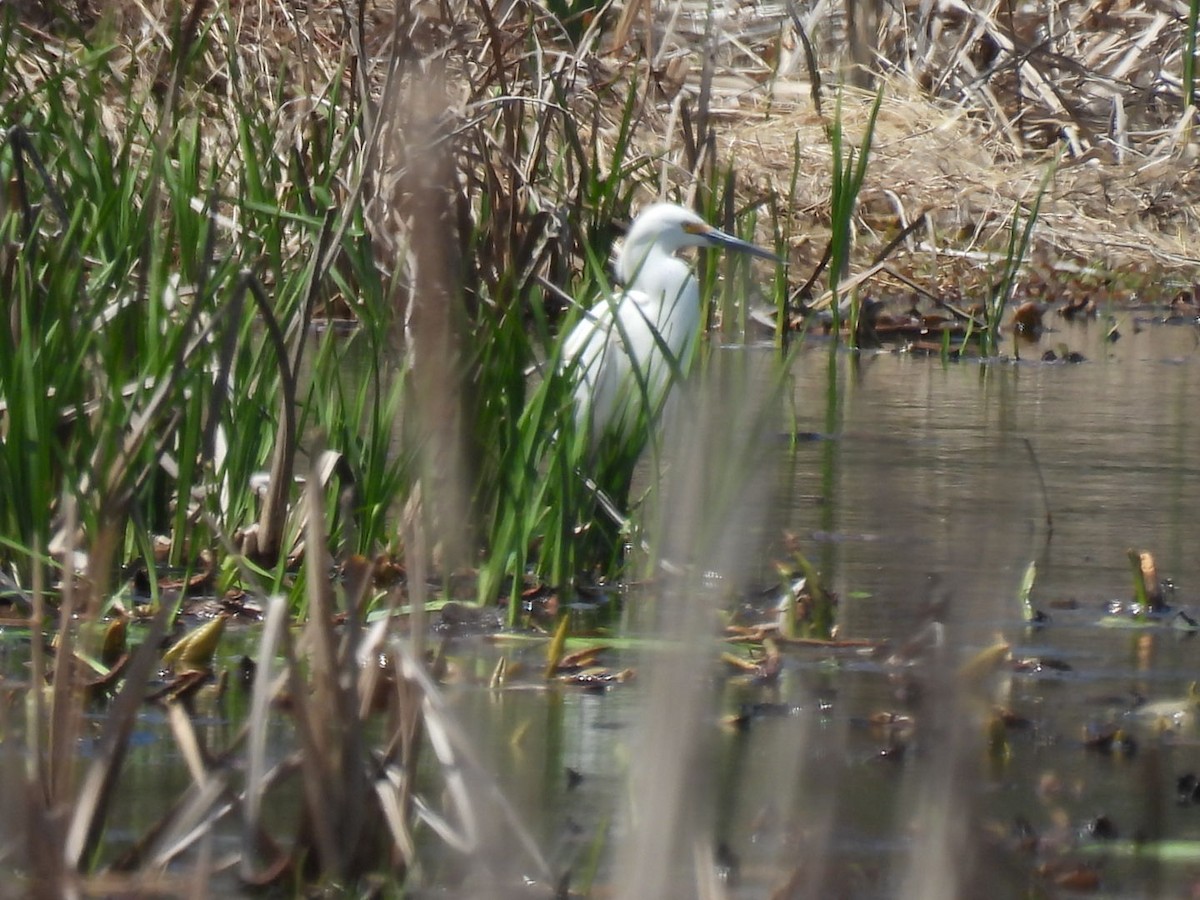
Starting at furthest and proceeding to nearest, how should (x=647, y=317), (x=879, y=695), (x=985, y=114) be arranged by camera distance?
(x=985, y=114)
(x=647, y=317)
(x=879, y=695)

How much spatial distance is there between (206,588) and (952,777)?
2100 mm

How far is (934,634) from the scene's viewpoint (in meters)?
2.36

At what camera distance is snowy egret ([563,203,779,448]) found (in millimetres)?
4016

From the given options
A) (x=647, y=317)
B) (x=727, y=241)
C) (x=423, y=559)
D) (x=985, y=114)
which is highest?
(x=985, y=114)

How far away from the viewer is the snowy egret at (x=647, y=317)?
4.02m

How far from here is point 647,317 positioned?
4.30m

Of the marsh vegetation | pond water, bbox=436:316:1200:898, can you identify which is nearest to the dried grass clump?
the marsh vegetation

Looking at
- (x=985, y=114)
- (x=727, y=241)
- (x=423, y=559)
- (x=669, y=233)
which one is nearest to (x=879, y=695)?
(x=423, y=559)

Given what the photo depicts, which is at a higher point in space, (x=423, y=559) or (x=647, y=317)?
(x=647, y=317)

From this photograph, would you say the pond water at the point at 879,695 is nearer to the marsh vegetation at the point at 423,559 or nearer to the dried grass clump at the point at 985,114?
the marsh vegetation at the point at 423,559

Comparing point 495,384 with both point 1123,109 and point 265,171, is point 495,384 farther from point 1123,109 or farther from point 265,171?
point 1123,109

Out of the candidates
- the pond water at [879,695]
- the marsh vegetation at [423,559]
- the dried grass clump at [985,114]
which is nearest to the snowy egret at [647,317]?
the marsh vegetation at [423,559]

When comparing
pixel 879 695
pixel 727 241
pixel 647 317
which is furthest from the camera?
pixel 727 241

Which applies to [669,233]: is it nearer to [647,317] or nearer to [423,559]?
[647,317]
